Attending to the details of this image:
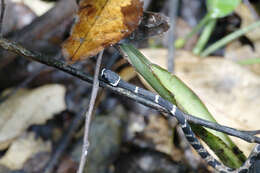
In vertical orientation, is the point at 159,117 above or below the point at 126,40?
below

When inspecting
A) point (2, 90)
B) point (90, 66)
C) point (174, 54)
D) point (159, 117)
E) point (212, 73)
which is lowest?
point (159, 117)

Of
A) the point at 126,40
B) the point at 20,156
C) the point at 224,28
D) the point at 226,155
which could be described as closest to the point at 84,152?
the point at 126,40

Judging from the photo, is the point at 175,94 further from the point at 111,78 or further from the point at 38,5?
the point at 38,5

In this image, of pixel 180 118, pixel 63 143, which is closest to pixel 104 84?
pixel 180 118

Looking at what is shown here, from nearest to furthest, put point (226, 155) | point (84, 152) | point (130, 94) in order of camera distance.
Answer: point (84, 152)
point (130, 94)
point (226, 155)

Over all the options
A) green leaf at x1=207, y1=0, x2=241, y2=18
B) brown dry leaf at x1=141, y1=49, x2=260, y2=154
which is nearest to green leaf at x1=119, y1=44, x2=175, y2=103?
brown dry leaf at x1=141, y1=49, x2=260, y2=154

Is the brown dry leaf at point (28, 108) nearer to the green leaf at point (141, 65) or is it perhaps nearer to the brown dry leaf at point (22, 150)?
the brown dry leaf at point (22, 150)

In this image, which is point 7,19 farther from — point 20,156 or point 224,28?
point 224,28
